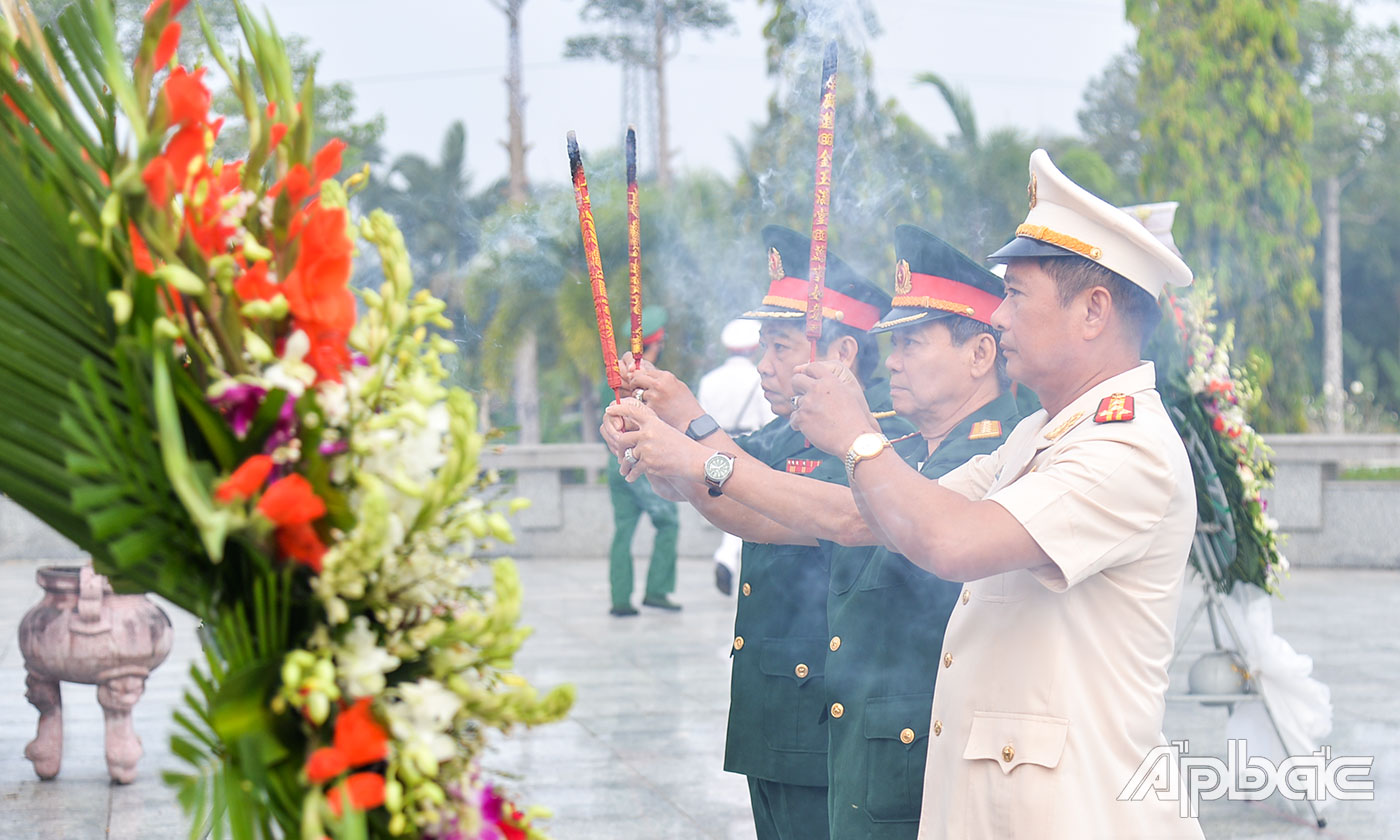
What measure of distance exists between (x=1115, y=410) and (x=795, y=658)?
3.65 feet

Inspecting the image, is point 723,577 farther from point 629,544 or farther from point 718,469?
point 718,469

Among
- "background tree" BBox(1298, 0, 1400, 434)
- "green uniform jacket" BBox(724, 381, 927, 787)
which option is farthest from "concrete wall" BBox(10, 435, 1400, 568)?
"background tree" BBox(1298, 0, 1400, 434)

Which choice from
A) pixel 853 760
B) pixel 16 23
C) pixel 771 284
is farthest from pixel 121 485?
pixel 771 284

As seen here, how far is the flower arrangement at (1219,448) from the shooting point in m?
4.61

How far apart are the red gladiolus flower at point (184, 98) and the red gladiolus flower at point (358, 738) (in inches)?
22.6

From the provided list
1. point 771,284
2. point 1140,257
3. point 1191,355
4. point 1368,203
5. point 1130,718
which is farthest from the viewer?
point 1368,203

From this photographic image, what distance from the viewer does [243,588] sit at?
4.23 feet

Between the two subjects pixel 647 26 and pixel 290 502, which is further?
pixel 647 26

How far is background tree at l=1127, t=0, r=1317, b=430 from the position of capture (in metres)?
14.0

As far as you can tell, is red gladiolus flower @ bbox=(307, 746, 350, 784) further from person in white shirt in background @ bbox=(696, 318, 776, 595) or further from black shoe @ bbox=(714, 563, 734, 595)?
black shoe @ bbox=(714, 563, 734, 595)

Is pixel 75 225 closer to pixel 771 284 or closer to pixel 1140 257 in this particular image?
pixel 1140 257

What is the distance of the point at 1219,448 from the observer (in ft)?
15.1

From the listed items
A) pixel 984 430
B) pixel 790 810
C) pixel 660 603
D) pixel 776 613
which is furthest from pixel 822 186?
pixel 660 603

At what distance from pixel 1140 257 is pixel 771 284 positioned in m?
1.35
